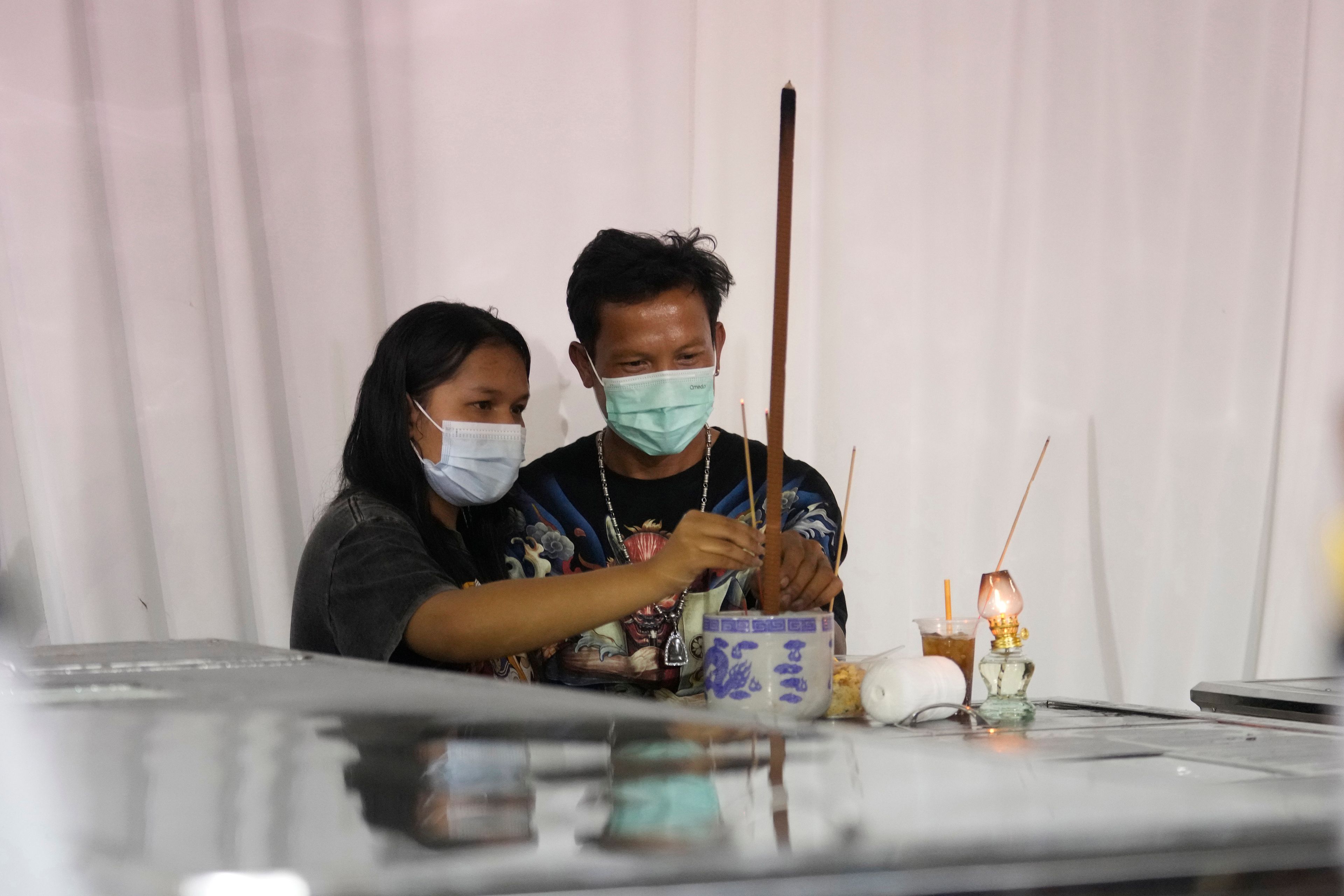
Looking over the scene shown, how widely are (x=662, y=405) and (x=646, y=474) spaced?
17 cm

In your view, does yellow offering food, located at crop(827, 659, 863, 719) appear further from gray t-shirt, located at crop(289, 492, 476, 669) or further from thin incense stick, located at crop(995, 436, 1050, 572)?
gray t-shirt, located at crop(289, 492, 476, 669)

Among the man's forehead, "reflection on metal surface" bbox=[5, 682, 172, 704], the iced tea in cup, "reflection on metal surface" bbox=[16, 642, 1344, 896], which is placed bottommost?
the iced tea in cup

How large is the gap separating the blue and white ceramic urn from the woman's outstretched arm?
0.60 ft

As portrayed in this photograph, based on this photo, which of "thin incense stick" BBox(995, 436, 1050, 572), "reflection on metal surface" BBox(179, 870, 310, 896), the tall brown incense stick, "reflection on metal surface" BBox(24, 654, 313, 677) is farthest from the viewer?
"thin incense stick" BBox(995, 436, 1050, 572)

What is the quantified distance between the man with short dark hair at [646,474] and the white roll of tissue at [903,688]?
0.49 metres

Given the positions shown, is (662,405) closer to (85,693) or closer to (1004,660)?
(1004,660)

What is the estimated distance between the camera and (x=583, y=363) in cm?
174

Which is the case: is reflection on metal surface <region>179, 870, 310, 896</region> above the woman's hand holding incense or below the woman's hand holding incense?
above

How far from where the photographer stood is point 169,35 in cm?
197

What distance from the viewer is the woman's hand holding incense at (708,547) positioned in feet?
3.58

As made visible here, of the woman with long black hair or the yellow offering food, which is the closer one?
the yellow offering food

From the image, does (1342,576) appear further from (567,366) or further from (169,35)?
(169,35)

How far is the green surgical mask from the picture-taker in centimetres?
159

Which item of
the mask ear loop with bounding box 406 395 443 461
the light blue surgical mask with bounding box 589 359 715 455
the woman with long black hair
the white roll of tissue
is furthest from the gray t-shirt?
the white roll of tissue
